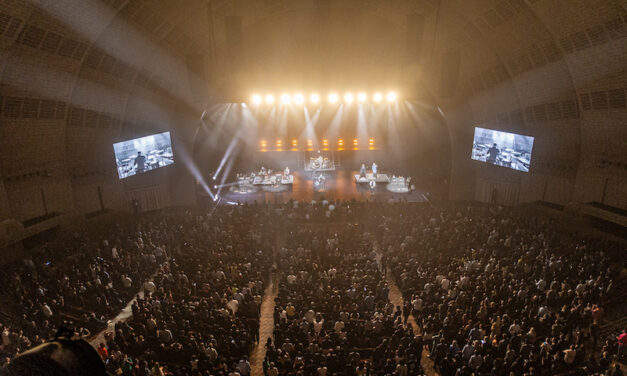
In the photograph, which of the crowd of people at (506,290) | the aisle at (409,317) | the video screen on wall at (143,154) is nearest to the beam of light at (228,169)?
the video screen on wall at (143,154)

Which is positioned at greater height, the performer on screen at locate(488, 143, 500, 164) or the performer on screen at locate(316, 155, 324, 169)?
the performer on screen at locate(488, 143, 500, 164)

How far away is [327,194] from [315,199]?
1434mm

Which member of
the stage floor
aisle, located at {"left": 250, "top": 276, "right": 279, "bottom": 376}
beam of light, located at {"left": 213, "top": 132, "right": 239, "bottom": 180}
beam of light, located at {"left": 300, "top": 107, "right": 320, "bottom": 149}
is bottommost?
aisle, located at {"left": 250, "top": 276, "right": 279, "bottom": 376}

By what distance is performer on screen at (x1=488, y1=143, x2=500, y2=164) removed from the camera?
2368 centimetres

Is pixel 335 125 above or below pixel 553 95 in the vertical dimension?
below

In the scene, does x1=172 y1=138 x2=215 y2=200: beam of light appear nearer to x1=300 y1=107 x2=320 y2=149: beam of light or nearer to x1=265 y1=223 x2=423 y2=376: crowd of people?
x1=300 y1=107 x2=320 y2=149: beam of light

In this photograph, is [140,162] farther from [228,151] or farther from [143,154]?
[228,151]

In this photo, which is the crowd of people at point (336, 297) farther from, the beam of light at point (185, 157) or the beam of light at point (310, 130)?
the beam of light at point (310, 130)

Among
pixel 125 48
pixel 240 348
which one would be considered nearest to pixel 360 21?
pixel 125 48

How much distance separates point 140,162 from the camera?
23.6 meters

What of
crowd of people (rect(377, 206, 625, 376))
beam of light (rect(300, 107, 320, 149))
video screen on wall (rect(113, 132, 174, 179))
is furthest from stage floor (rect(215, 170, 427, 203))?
crowd of people (rect(377, 206, 625, 376))

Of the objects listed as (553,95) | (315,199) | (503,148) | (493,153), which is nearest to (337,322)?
(315,199)

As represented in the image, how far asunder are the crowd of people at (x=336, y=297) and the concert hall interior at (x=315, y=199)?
86mm

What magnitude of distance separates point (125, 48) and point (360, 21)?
516 inches
